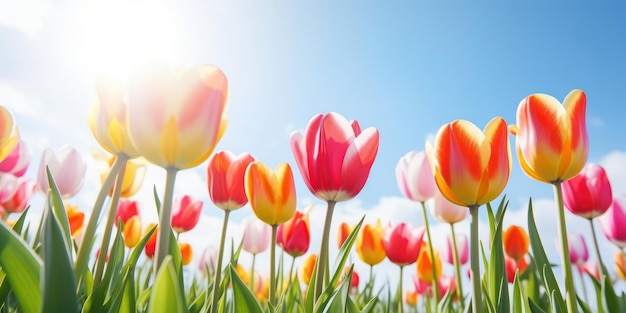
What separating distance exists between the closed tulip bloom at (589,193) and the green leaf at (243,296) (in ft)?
6.29

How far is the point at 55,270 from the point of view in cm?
81

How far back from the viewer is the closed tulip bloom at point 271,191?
177cm

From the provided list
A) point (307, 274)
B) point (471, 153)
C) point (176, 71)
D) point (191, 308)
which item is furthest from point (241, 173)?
point (307, 274)

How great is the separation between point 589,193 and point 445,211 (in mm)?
717

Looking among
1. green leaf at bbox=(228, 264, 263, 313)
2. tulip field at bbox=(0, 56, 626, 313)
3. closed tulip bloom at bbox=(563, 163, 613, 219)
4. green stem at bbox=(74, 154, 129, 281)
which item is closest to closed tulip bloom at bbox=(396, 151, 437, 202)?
tulip field at bbox=(0, 56, 626, 313)

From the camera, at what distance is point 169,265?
28.8 inches

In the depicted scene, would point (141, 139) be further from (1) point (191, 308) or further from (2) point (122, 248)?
(2) point (122, 248)

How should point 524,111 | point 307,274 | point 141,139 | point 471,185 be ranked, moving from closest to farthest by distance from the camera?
point 141,139
point 471,185
point 524,111
point 307,274

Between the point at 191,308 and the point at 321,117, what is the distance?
Answer: 0.89 meters

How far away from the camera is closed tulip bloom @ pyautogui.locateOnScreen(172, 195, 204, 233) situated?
2.65m

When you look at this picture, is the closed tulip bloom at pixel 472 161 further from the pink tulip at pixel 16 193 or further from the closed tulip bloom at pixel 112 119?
the pink tulip at pixel 16 193

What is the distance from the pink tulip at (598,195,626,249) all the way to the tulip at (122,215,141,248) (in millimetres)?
3079

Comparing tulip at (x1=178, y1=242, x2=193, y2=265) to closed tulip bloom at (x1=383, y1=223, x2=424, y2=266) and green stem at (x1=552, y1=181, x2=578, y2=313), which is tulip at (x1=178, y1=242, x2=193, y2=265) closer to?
closed tulip bloom at (x1=383, y1=223, x2=424, y2=266)

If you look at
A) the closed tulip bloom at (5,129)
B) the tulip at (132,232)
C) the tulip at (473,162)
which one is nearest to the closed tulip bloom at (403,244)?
the tulip at (473,162)
